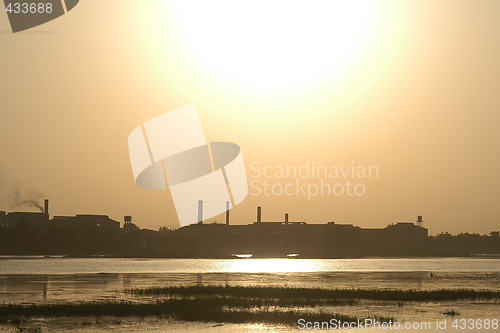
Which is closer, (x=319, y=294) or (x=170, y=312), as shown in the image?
(x=170, y=312)

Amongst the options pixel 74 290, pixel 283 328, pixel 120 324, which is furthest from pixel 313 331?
pixel 74 290

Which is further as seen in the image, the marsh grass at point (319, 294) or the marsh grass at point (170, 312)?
the marsh grass at point (319, 294)

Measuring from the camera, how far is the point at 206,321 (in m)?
59.5

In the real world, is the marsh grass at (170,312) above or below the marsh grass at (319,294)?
below

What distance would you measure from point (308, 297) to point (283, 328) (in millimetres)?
24122

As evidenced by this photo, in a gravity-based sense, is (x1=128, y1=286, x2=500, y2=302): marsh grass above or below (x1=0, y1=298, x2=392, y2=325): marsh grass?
above

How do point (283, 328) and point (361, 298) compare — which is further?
point (361, 298)

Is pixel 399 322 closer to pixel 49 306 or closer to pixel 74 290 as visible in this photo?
pixel 49 306

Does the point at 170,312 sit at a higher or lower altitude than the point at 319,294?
lower

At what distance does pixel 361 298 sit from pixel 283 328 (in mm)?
26326

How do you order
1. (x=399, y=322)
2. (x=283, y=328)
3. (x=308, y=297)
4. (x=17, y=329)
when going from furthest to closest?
(x=308, y=297) → (x=399, y=322) → (x=283, y=328) → (x=17, y=329)

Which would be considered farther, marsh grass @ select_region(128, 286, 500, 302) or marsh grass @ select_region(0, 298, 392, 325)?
marsh grass @ select_region(128, 286, 500, 302)

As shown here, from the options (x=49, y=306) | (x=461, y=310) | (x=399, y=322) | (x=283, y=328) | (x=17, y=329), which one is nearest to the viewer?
(x=17, y=329)

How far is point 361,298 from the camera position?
7988 centimetres
